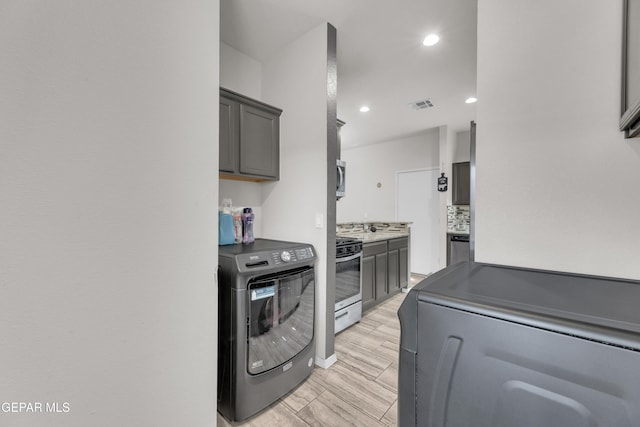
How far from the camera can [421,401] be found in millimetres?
651

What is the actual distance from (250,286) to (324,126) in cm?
135

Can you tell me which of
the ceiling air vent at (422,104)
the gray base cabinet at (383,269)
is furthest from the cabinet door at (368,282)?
the ceiling air vent at (422,104)

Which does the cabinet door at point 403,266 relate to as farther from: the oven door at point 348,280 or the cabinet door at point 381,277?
the oven door at point 348,280

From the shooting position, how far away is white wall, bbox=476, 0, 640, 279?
2.84 feet

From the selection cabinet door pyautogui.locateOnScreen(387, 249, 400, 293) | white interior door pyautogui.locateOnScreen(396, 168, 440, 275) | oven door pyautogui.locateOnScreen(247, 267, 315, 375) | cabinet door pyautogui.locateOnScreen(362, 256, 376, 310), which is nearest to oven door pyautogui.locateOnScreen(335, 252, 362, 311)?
cabinet door pyautogui.locateOnScreen(362, 256, 376, 310)

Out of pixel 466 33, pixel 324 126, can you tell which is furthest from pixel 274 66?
pixel 466 33

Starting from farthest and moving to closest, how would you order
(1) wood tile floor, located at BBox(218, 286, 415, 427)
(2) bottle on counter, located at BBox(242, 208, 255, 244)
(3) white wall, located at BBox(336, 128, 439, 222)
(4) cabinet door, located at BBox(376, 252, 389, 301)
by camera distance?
(3) white wall, located at BBox(336, 128, 439, 222)
(4) cabinet door, located at BBox(376, 252, 389, 301)
(2) bottle on counter, located at BBox(242, 208, 255, 244)
(1) wood tile floor, located at BBox(218, 286, 415, 427)

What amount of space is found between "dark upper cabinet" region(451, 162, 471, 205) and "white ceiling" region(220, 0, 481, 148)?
1.05 meters

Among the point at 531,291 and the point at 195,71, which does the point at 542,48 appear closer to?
the point at 531,291

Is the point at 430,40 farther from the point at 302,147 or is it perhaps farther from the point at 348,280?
the point at 348,280

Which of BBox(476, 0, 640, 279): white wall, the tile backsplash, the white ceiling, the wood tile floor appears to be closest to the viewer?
BBox(476, 0, 640, 279): white wall

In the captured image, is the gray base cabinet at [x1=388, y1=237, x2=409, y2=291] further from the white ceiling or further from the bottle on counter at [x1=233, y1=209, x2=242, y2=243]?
the bottle on counter at [x1=233, y1=209, x2=242, y2=243]

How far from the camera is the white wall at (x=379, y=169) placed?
4797 millimetres

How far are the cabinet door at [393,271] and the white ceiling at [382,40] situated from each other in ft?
7.17
